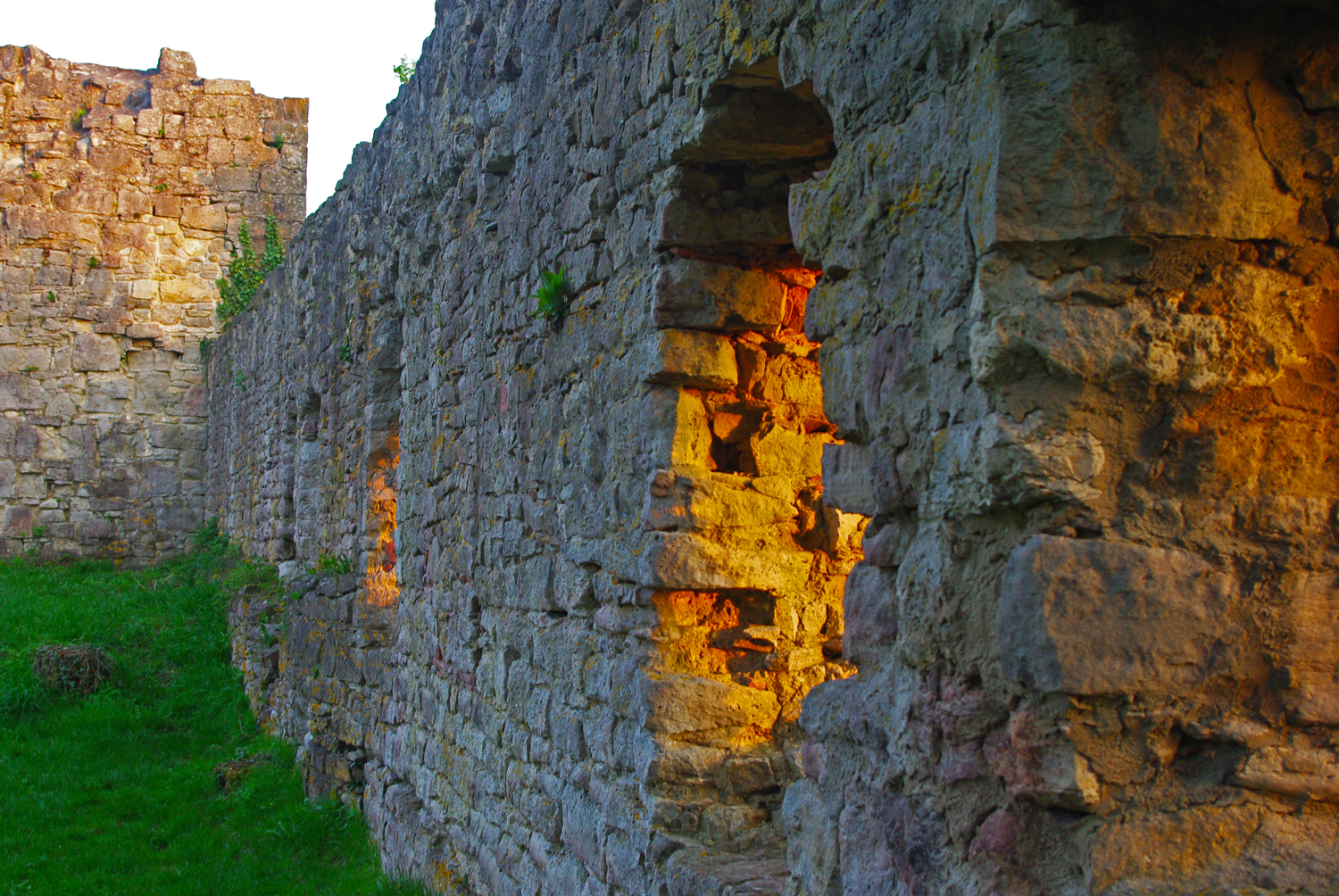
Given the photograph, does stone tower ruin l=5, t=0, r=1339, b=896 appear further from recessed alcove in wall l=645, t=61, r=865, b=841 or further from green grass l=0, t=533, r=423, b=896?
green grass l=0, t=533, r=423, b=896

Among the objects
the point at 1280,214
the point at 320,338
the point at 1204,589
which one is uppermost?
the point at 320,338

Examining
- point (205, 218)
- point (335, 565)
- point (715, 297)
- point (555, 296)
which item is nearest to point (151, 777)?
point (335, 565)

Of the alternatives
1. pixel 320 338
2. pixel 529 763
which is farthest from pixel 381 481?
pixel 529 763

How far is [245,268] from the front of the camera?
14852 mm

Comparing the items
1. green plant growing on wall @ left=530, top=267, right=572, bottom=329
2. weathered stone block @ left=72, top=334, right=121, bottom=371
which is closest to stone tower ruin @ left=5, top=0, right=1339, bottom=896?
green plant growing on wall @ left=530, top=267, right=572, bottom=329

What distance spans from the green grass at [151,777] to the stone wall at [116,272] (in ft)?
9.53

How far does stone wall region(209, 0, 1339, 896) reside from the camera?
175 cm

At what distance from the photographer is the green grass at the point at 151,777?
234 inches

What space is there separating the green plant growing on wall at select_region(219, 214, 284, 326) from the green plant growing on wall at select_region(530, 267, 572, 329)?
11775mm

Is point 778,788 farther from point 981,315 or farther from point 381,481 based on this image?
point 381,481

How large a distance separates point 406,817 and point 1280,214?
5.01m

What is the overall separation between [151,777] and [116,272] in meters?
8.96

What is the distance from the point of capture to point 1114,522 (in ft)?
5.85

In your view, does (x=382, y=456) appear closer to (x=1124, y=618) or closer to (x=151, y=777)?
(x=151, y=777)
